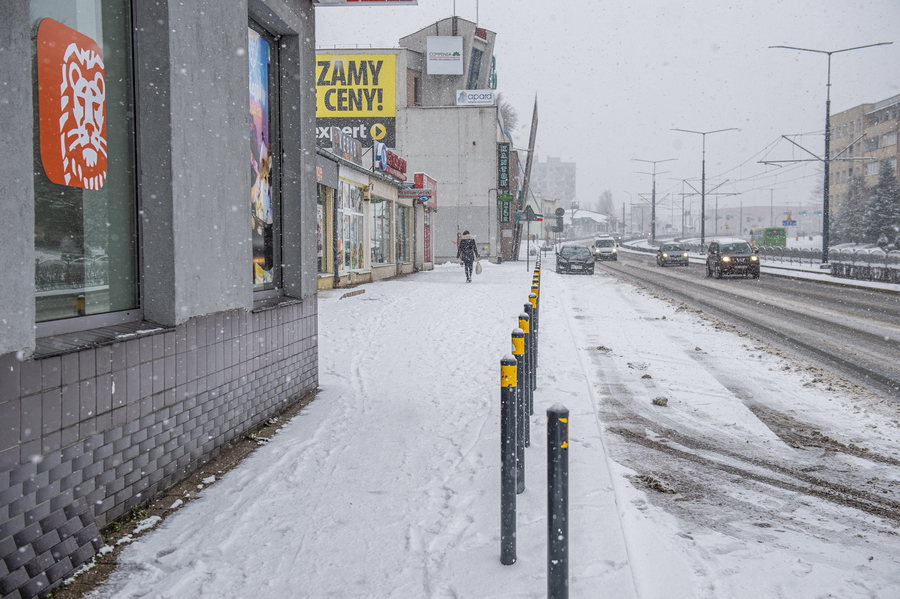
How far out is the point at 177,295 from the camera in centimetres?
448

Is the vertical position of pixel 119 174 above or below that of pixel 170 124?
below

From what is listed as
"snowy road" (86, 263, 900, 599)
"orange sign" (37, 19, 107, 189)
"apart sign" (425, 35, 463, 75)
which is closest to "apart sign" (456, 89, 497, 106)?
"apart sign" (425, 35, 463, 75)

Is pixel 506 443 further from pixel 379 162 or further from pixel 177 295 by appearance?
pixel 379 162

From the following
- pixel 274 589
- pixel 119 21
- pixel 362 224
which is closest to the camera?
pixel 274 589

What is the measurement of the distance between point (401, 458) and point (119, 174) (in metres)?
2.77

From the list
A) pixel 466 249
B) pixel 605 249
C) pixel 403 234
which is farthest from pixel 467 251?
pixel 605 249

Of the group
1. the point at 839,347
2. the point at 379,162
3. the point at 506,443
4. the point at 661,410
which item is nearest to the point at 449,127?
the point at 379,162

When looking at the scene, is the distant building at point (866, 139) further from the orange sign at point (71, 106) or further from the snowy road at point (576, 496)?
the orange sign at point (71, 106)

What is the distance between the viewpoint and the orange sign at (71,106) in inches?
143

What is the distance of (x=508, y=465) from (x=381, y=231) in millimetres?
23540

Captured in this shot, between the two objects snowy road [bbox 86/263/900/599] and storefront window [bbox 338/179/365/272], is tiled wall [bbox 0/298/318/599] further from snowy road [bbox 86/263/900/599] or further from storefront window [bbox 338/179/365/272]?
storefront window [bbox 338/179/365/272]

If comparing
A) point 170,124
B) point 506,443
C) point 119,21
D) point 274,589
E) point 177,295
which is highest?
point 119,21

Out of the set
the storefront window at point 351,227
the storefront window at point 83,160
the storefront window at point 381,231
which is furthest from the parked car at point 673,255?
the storefront window at point 83,160

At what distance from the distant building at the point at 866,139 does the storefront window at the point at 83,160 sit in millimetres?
77846
